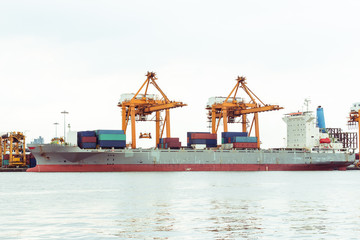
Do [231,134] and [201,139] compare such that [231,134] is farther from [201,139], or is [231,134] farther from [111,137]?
[111,137]

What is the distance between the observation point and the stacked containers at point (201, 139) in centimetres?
8731

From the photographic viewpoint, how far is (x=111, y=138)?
79.6m

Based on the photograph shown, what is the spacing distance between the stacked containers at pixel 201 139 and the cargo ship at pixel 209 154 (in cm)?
18

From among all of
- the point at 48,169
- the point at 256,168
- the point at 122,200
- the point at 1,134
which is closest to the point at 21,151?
the point at 1,134

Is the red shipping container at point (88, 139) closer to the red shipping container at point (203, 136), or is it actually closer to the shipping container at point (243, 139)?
the red shipping container at point (203, 136)

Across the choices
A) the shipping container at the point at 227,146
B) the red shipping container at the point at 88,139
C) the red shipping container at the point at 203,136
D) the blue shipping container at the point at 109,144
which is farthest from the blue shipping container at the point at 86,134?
the shipping container at the point at 227,146

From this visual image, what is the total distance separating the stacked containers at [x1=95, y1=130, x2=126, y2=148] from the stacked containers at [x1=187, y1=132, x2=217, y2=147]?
1230 centimetres

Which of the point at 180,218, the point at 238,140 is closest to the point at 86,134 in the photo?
the point at 238,140

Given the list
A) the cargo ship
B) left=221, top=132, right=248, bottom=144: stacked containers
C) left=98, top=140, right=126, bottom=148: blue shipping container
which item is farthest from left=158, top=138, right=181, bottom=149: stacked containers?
left=221, top=132, right=248, bottom=144: stacked containers

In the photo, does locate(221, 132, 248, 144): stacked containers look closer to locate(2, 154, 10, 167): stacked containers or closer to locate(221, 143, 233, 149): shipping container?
locate(221, 143, 233, 149): shipping container

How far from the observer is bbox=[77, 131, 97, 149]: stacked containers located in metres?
78.4

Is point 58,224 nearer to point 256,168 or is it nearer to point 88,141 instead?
point 88,141

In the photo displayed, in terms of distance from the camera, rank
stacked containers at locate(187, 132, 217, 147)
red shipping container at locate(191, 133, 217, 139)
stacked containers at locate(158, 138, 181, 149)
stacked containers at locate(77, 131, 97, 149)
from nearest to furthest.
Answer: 1. stacked containers at locate(77, 131, 97, 149)
2. stacked containers at locate(158, 138, 181, 149)
3. stacked containers at locate(187, 132, 217, 147)
4. red shipping container at locate(191, 133, 217, 139)

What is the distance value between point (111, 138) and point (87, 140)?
11.9 ft
